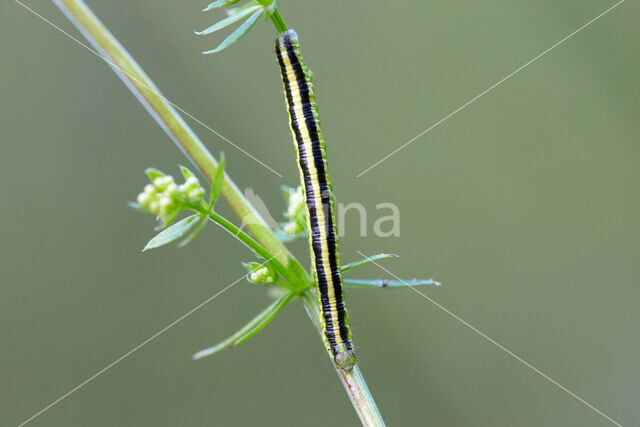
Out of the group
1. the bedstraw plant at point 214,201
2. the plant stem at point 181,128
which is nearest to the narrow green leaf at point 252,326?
the bedstraw plant at point 214,201

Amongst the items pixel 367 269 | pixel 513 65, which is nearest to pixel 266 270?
pixel 367 269

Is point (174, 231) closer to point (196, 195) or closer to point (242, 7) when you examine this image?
point (196, 195)

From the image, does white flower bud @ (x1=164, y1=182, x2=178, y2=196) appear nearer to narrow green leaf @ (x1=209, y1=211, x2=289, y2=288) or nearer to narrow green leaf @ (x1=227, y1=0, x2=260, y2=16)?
narrow green leaf @ (x1=209, y1=211, x2=289, y2=288)

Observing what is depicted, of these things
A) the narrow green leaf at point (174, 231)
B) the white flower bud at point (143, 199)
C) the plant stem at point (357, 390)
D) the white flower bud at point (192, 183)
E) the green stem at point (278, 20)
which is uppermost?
the green stem at point (278, 20)

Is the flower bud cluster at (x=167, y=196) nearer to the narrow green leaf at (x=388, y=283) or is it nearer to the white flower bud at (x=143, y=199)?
the white flower bud at (x=143, y=199)

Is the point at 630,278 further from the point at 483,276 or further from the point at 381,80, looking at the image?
the point at 381,80

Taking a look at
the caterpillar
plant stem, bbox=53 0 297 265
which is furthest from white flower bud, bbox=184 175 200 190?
the caterpillar
